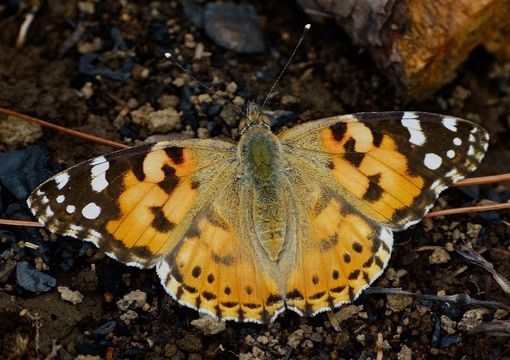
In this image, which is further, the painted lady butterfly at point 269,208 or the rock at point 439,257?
the rock at point 439,257

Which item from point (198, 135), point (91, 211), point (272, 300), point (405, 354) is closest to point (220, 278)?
point (272, 300)

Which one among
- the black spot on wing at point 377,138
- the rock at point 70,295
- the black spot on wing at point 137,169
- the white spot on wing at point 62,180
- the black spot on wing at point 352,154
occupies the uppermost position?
the black spot on wing at point 377,138

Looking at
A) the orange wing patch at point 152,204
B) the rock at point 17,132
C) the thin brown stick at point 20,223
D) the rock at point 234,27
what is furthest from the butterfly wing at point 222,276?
the rock at point 234,27

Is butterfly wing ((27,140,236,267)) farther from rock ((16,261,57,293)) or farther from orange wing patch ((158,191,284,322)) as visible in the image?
rock ((16,261,57,293))

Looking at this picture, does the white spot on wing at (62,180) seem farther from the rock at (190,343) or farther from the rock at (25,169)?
the rock at (190,343)

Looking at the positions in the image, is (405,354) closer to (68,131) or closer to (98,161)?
(98,161)

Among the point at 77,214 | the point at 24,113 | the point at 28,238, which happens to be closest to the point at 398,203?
the point at 77,214
